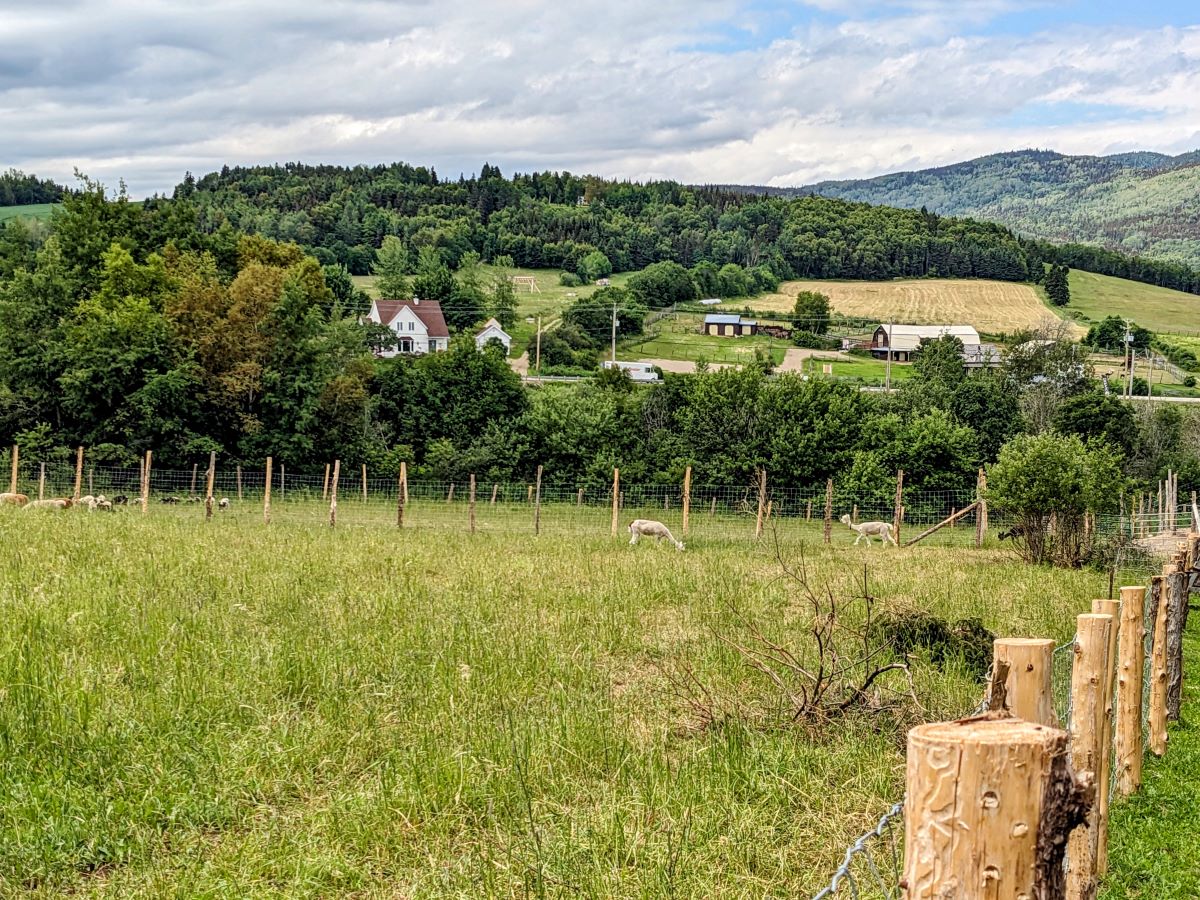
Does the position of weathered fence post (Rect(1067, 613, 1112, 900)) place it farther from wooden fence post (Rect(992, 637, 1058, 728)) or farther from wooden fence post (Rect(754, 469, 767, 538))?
wooden fence post (Rect(754, 469, 767, 538))

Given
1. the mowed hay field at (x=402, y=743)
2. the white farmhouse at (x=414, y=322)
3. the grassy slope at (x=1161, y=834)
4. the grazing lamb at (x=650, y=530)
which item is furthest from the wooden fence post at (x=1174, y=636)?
the white farmhouse at (x=414, y=322)

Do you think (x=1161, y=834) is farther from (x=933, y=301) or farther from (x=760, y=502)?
(x=933, y=301)

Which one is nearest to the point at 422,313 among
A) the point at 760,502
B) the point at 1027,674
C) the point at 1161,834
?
the point at 760,502

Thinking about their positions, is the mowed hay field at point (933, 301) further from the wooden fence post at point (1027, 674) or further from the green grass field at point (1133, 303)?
the wooden fence post at point (1027, 674)

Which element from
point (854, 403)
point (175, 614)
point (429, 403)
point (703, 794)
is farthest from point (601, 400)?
point (703, 794)

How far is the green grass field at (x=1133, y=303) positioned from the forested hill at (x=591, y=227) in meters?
7.31

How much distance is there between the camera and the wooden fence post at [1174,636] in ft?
28.4

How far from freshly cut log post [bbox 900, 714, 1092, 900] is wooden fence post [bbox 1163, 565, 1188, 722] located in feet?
24.9

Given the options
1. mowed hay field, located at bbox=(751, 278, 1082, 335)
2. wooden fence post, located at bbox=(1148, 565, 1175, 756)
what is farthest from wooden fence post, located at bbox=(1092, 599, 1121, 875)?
mowed hay field, located at bbox=(751, 278, 1082, 335)

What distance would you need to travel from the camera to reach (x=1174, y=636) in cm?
880

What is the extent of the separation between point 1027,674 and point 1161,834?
13.0 ft

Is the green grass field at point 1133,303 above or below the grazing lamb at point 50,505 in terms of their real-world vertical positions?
above

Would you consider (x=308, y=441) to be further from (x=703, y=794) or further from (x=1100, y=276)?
(x=1100, y=276)

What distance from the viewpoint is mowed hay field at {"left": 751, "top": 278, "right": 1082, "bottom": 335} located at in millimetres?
100500
